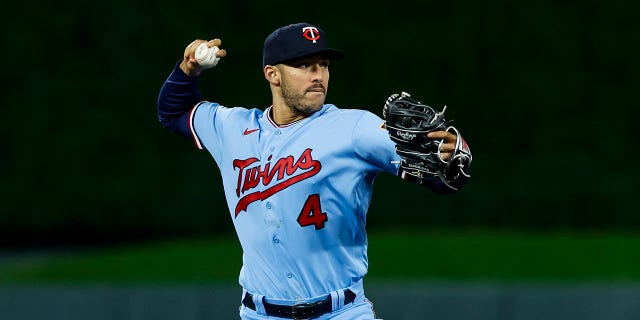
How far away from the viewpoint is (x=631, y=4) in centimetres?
904

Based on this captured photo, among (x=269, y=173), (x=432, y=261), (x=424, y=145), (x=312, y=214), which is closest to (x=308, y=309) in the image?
(x=312, y=214)

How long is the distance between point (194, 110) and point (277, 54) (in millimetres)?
644

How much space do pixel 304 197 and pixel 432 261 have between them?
4.51 meters

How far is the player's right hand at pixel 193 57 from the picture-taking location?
452 centimetres

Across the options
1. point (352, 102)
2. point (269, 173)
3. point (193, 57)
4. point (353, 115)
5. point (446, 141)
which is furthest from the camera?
point (352, 102)

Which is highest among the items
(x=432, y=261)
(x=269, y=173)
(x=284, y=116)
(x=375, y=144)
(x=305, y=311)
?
(x=284, y=116)

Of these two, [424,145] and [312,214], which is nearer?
[424,145]

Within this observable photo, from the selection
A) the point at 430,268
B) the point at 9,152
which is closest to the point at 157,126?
the point at 9,152

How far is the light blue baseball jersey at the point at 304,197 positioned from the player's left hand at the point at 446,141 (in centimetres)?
38

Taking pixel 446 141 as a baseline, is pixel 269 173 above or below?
below

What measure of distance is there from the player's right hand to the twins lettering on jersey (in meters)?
0.47

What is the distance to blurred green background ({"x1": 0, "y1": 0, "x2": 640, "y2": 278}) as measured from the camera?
902cm

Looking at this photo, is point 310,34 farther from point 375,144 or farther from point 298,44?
point 375,144

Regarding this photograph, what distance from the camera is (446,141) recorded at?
3.59 m
